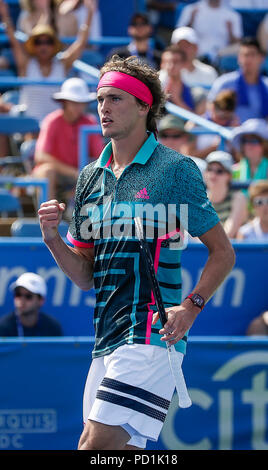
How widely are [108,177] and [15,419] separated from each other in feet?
8.59

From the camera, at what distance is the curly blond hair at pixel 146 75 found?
13.3 feet

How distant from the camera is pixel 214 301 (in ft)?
24.4

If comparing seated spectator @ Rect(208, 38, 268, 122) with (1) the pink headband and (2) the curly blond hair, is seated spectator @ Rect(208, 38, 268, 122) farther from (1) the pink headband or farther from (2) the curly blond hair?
(1) the pink headband

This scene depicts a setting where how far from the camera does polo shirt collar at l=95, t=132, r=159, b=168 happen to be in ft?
13.1

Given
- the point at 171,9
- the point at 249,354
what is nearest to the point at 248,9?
the point at 171,9

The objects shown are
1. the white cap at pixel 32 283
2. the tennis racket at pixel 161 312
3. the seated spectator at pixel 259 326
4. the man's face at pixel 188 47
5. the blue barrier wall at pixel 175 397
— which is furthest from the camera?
the man's face at pixel 188 47

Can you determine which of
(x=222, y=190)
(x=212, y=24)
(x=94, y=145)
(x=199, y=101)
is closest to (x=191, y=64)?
(x=199, y=101)

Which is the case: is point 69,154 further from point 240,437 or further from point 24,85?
point 240,437

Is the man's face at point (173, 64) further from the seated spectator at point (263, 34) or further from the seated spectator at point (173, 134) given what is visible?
the seated spectator at point (263, 34)

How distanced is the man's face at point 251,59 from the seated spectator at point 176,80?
725mm

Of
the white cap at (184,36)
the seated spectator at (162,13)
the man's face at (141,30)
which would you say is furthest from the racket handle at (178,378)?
the seated spectator at (162,13)

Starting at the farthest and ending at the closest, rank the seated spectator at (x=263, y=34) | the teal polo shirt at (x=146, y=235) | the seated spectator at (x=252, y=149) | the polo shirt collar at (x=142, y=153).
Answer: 1. the seated spectator at (x=263, y=34)
2. the seated spectator at (x=252, y=149)
3. the polo shirt collar at (x=142, y=153)
4. the teal polo shirt at (x=146, y=235)

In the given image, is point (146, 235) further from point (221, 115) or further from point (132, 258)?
point (221, 115)

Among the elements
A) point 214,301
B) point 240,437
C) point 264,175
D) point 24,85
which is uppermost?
point 24,85
